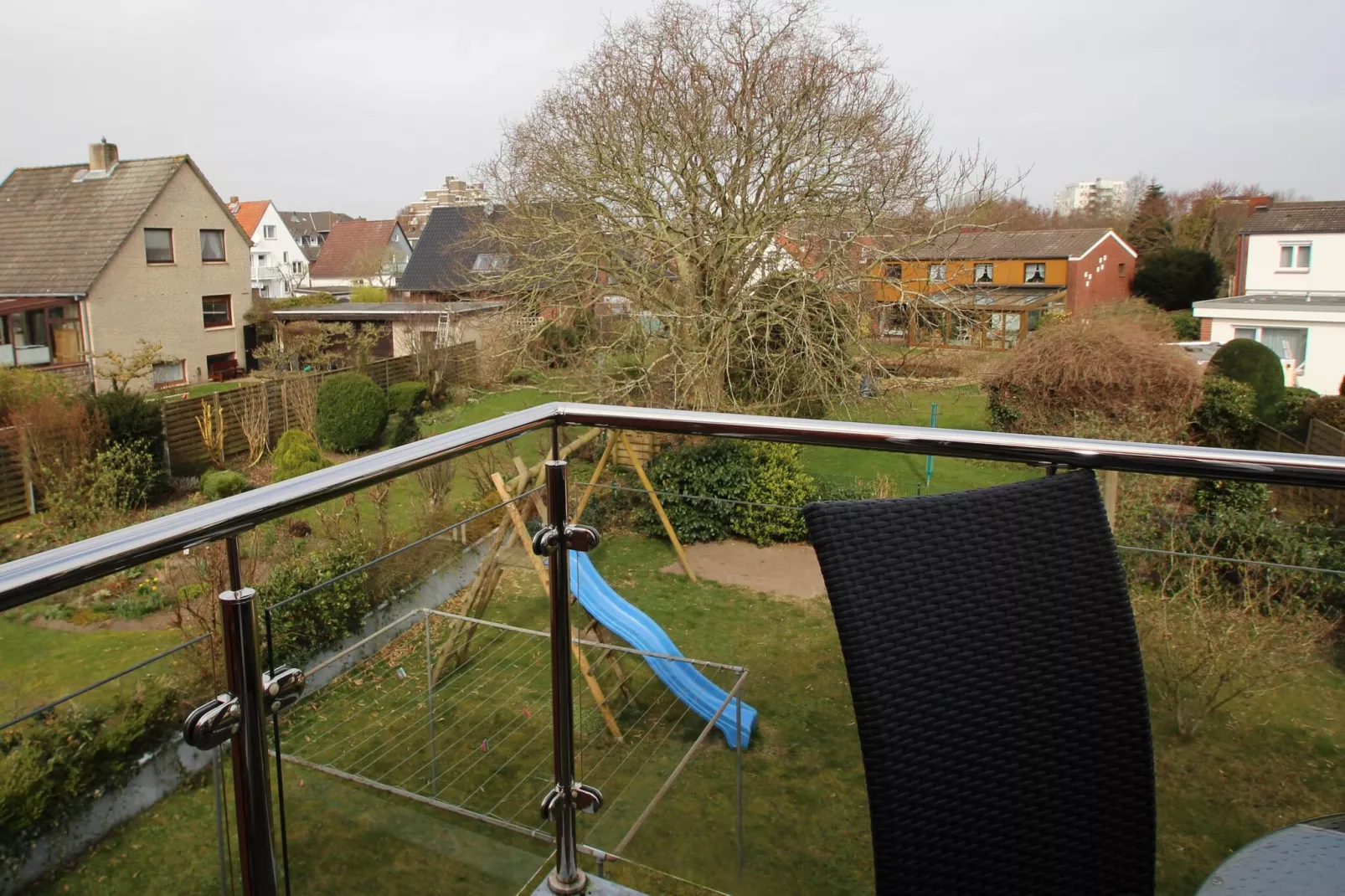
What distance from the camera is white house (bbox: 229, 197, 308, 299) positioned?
45625mm

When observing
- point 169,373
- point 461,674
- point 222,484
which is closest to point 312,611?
point 461,674

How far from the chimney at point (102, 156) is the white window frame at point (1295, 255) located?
104 ft

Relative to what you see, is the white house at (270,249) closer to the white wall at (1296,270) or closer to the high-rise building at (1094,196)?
the high-rise building at (1094,196)

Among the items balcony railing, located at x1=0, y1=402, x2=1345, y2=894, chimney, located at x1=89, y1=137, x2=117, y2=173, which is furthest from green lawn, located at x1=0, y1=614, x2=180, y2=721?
chimney, located at x1=89, y1=137, x2=117, y2=173

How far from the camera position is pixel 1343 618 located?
5.43 ft

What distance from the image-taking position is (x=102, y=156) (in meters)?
24.0

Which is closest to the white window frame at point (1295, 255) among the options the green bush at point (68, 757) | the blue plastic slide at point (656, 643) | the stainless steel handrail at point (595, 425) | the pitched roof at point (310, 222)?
the blue plastic slide at point (656, 643)

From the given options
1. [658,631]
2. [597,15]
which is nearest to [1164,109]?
[597,15]

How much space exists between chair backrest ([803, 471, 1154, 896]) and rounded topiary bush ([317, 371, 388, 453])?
1457 centimetres

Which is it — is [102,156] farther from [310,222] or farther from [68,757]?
[310,222]

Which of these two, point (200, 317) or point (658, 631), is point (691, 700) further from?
point (200, 317)

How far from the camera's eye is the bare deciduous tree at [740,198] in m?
11.4

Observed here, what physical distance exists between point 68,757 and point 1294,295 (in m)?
28.4

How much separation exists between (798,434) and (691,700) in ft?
3.55
